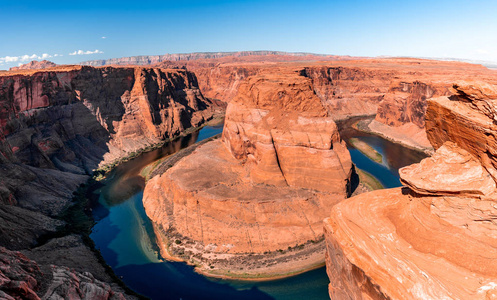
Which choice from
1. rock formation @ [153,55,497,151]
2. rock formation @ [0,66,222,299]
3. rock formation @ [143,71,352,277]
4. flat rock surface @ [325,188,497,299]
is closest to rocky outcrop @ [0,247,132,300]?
rock formation @ [0,66,222,299]

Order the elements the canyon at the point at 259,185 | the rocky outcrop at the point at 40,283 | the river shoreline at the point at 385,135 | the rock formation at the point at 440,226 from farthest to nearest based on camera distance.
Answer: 1. the river shoreline at the point at 385,135
2. the rocky outcrop at the point at 40,283
3. the canyon at the point at 259,185
4. the rock formation at the point at 440,226

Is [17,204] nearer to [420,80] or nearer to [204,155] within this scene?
[204,155]

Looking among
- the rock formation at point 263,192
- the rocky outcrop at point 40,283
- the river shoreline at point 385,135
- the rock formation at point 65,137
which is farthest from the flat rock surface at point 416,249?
the river shoreline at point 385,135

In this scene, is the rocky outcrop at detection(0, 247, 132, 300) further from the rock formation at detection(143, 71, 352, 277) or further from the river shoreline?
the river shoreline

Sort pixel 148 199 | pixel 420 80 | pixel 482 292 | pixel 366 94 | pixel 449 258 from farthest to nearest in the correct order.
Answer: pixel 366 94 < pixel 420 80 < pixel 148 199 < pixel 449 258 < pixel 482 292

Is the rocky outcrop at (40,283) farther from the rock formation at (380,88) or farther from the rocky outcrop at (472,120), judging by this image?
the rock formation at (380,88)

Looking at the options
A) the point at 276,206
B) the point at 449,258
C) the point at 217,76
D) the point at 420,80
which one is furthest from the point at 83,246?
the point at 217,76
